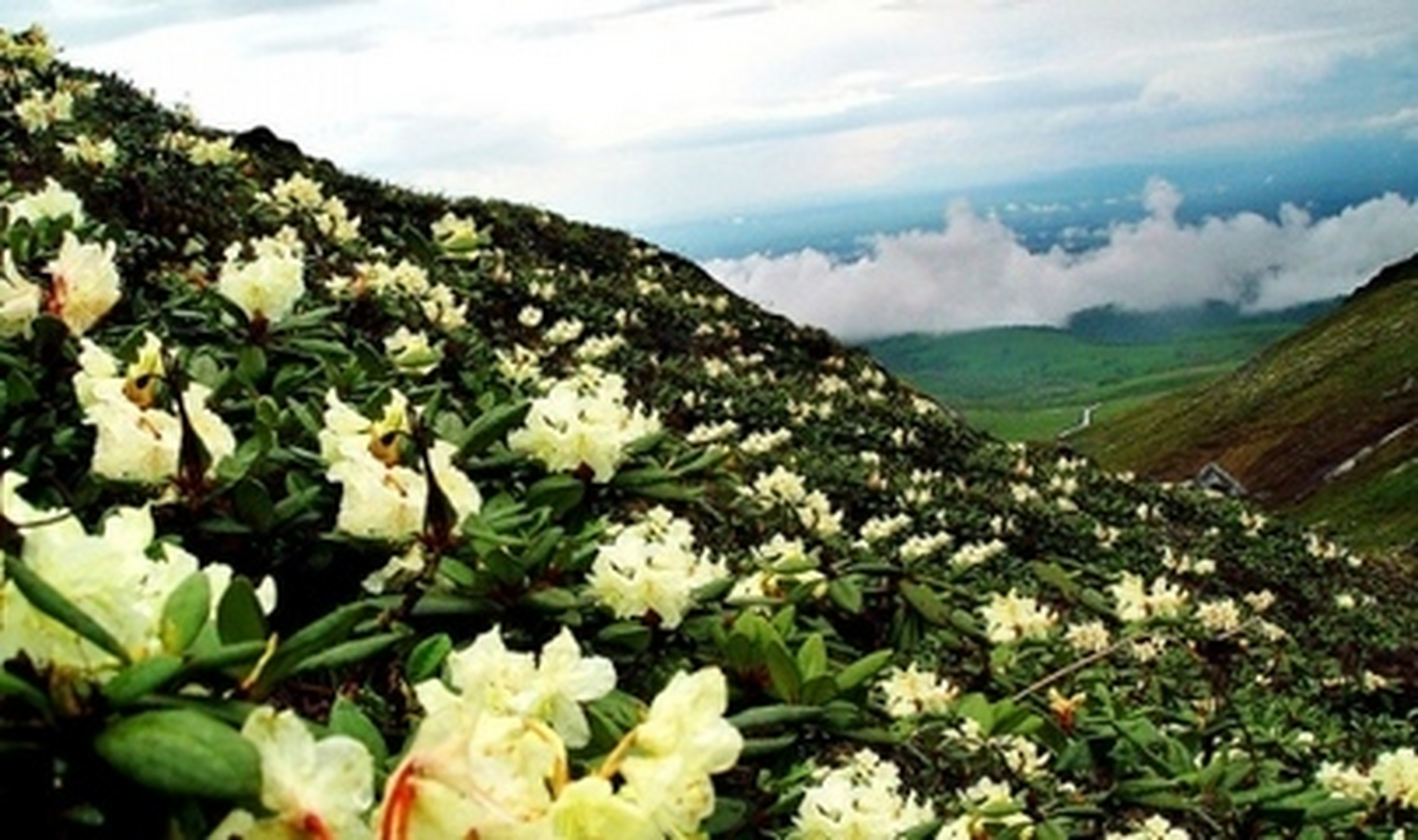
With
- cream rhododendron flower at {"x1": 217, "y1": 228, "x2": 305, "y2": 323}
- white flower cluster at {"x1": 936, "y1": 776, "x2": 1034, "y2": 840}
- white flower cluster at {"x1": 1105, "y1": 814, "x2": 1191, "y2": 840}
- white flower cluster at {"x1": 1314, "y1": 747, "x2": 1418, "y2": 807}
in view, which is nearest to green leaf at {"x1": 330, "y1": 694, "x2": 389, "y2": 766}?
white flower cluster at {"x1": 936, "y1": 776, "x2": 1034, "y2": 840}

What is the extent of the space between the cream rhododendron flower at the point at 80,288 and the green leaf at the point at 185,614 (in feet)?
6.71

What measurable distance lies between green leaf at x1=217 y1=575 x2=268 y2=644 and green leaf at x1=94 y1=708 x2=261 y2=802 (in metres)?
0.29

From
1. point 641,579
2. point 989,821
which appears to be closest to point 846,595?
point 989,821

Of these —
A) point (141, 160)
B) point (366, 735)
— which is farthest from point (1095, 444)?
point (366, 735)

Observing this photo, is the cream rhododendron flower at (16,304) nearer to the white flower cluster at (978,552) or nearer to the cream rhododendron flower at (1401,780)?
the cream rhododendron flower at (1401,780)

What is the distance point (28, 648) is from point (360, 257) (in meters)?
9.27

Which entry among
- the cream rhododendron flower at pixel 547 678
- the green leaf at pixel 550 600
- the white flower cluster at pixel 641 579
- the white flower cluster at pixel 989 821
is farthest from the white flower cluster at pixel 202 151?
the cream rhododendron flower at pixel 547 678

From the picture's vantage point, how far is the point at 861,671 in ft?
10.9

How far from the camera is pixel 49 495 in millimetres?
3275

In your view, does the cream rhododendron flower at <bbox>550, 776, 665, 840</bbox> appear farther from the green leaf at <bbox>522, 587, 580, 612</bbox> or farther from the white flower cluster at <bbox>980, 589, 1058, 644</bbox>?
the white flower cluster at <bbox>980, 589, 1058, 644</bbox>

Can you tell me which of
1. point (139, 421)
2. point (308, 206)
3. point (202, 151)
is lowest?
point (139, 421)

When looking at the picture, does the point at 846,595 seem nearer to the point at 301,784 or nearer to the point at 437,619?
the point at 437,619

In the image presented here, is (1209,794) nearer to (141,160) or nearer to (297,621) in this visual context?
(297,621)

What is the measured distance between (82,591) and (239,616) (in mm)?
216
